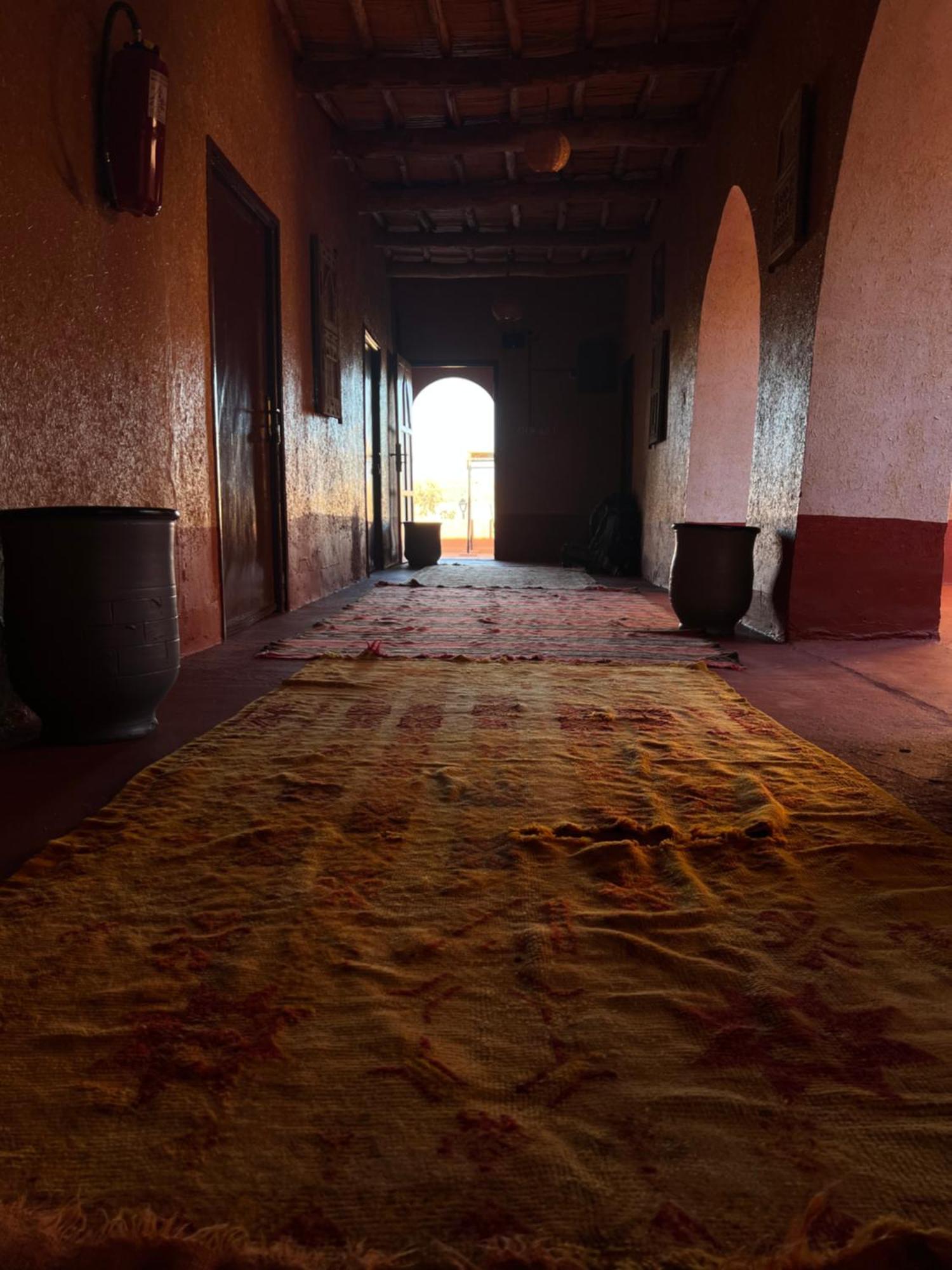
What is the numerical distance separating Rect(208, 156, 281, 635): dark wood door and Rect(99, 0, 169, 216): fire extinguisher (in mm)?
1061

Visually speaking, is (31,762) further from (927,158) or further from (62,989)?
(927,158)

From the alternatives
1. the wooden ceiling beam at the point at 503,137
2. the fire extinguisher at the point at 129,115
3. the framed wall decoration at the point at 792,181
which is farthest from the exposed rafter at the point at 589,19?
the fire extinguisher at the point at 129,115

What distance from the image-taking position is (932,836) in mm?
1396

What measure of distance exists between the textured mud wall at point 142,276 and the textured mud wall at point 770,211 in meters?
2.62

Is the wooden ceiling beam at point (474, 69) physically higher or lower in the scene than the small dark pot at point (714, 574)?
higher

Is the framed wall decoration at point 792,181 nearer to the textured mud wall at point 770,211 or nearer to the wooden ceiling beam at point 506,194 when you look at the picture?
the textured mud wall at point 770,211

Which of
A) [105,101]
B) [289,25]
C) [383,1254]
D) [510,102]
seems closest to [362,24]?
[289,25]

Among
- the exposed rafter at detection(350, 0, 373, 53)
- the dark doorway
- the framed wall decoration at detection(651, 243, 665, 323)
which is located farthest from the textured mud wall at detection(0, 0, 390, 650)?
the framed wall decoration at detection(651, 243, 665, 323)

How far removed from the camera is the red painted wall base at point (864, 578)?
142 inches

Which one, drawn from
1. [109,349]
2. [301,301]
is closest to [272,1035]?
[109,349]

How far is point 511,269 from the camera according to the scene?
8992 mm

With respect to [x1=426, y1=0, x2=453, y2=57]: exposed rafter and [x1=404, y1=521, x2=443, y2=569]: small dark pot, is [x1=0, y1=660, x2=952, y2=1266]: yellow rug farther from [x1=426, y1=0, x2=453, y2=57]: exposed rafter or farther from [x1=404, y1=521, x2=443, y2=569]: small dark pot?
[x1=404, y1=521, x2=443, y2=569]: small dark pot

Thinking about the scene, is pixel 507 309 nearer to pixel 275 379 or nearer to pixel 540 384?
pixel 540 384

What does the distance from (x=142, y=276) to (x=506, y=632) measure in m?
2.09
